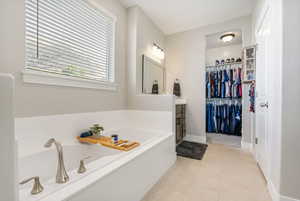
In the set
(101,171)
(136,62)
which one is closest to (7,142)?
(101,171)

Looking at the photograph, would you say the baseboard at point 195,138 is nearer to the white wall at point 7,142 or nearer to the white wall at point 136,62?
the white wall at point 136,62

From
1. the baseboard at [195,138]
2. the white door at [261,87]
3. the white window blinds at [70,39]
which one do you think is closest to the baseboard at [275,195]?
→ the white door at [261,87]

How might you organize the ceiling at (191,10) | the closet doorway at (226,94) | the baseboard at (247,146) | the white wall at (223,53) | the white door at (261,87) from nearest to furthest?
the white door at (261,87)
the ceiling at (191,10)
the baseboard at (247,146)
the closet doorway at (226,94)
the white wall at (223,53)

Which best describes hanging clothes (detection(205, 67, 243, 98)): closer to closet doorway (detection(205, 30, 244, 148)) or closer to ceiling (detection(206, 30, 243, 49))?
closet doorway (detection(205, 30, 244, 148))

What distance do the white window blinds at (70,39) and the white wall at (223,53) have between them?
10.0 feet

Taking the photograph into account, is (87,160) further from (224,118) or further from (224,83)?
A: (224,83)

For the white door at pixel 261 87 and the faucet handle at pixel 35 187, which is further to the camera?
the white door at pixel 261 87

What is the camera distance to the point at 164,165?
1830 millimetres

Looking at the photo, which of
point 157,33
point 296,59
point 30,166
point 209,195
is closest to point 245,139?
point 209,195

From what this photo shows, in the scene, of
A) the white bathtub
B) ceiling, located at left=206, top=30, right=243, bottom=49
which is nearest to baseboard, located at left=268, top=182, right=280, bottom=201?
the white bathtub

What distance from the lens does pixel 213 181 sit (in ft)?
5.40

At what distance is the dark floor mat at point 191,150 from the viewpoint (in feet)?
7.82

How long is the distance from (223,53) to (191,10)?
6.26 feet

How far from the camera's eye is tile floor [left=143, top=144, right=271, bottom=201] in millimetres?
1389
